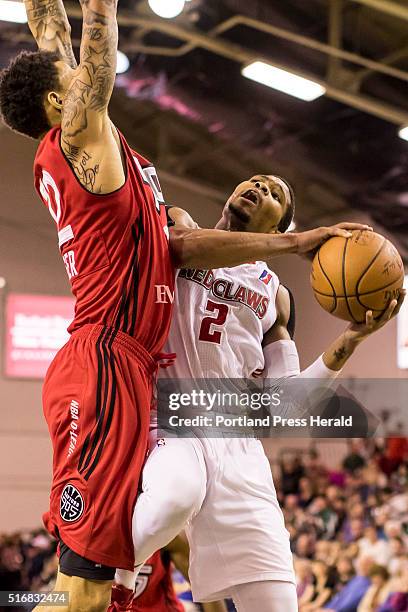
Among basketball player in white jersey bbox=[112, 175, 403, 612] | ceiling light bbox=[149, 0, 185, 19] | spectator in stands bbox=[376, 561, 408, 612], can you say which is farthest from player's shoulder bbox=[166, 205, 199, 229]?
ceiling light bbox=[149, 0, 185, 19]

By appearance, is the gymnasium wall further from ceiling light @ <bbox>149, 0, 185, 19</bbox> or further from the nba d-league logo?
the nba d-league logo

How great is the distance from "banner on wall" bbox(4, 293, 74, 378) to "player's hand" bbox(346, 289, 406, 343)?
707 cm

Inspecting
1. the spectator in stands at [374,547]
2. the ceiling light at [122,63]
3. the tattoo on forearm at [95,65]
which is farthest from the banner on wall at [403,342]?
the tattoo on forearm at [95,65]

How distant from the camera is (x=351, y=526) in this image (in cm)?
752

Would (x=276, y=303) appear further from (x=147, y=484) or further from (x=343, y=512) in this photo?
(x=343, y=512)

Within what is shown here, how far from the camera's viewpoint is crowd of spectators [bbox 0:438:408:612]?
21.8 ft

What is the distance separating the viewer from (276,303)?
3.17m

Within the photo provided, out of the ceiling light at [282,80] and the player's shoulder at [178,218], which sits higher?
the ceiling light at [282,80]

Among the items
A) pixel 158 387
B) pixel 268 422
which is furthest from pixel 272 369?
pixel 158 387

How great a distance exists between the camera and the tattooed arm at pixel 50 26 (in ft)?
9.46

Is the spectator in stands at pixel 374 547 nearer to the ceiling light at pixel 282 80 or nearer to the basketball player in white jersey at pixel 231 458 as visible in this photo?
the ceiling light at pixel 282 80

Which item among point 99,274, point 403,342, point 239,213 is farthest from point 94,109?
point 403,342

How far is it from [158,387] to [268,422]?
52cm

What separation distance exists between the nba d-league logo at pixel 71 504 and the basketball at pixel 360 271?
897 mm
